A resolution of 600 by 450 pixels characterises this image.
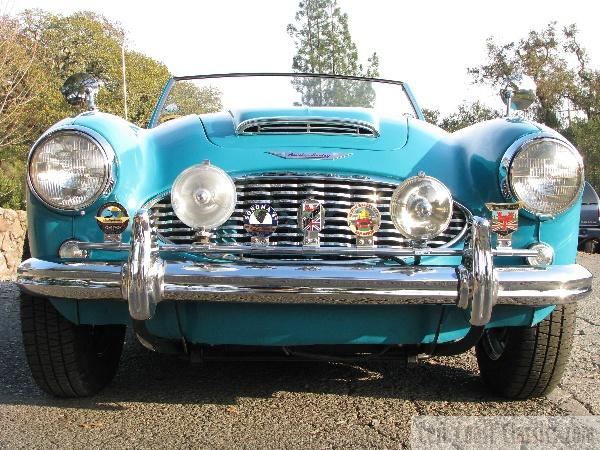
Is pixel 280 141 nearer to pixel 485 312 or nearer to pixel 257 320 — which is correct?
pixel 257 320

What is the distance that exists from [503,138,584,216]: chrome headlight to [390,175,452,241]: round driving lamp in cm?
33

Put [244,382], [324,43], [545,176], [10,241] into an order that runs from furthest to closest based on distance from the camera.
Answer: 1. [324,43]
2. [10,241]
3. [244,382]
4. [545,176]

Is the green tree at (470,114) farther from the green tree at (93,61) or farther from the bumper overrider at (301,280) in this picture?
the bumper overrider at (301,280)

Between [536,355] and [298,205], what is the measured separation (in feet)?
3.58

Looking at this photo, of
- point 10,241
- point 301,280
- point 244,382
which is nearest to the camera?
point 301,280

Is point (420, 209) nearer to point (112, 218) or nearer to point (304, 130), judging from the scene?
point (304, 130)

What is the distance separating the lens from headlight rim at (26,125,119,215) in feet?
8.48

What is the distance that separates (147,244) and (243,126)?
82 centimetres

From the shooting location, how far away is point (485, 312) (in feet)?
7.64

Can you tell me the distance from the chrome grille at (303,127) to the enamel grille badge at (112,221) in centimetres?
61

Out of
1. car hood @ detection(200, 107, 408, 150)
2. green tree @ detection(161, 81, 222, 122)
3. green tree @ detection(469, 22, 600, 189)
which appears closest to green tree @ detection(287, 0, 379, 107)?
green tree @ detection(161, 81, 222, 122)

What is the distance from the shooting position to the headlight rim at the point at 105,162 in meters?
2.59

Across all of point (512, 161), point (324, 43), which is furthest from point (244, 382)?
point (324, 43)

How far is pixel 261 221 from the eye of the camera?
2.50 metres
